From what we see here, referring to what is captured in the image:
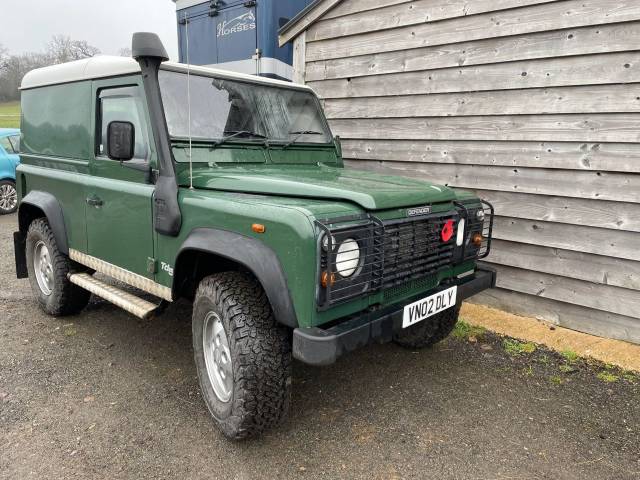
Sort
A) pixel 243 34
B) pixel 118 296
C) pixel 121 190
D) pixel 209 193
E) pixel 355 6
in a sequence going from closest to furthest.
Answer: pixel 209 193, pixel 121 190, pixel 118 296, pixel 355 6, pixel 243 34

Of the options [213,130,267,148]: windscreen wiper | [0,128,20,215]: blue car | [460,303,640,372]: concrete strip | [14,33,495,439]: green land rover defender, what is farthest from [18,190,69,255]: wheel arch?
[0,128,20,215]: blue car

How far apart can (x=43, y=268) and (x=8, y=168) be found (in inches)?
245

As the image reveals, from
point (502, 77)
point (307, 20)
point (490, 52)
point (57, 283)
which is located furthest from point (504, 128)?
point (57, 283)

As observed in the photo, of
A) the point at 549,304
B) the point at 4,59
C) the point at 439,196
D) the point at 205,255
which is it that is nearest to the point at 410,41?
the point at 439,196

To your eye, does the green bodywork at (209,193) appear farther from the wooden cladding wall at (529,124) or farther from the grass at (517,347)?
the wooden cladding wall at (529,124)

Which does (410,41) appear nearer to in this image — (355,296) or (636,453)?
(355,296)

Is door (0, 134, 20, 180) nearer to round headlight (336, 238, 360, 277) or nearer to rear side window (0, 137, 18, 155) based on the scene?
rear side window (0, 137, 18, 155)

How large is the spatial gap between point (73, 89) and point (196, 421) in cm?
263

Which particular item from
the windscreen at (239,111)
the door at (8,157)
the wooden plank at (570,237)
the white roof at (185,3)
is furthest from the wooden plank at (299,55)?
the door at (8,157)

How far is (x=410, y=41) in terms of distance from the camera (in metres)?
4.50

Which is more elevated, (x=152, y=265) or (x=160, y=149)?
(x=160, y=149)

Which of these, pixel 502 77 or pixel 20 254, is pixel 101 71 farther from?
pixel 502 77

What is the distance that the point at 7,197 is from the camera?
945 centimetres

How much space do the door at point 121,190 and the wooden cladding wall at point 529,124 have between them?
2.52 m
